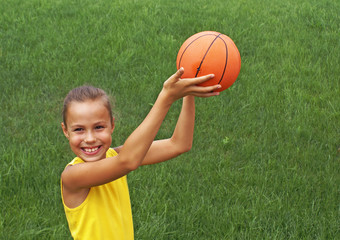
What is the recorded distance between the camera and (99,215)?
97.6 inches

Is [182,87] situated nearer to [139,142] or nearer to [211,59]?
[139,142]

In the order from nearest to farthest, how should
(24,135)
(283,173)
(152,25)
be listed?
(283,173) → (24,135) → (152,25)

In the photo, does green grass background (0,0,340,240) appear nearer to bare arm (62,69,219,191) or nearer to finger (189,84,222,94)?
bare arm (62,69,219,191)

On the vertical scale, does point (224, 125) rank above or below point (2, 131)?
below

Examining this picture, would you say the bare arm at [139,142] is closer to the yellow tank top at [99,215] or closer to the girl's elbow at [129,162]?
the girl's elbow at [129,162]

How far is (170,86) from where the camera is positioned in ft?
7.14

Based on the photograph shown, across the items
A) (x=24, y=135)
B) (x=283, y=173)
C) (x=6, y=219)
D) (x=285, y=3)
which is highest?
(x=285, y=3)

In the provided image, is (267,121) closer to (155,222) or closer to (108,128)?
(155,222)

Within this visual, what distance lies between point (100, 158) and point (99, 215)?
0.29 m

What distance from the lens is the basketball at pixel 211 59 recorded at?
259 cm

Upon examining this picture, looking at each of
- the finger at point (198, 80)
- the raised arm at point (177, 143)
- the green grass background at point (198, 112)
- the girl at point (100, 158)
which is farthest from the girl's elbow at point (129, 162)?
the green grass background at point (198, 112)

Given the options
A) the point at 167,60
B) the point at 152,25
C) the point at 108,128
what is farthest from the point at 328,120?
the point at 108,128

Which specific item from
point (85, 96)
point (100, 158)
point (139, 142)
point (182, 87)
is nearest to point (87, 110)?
point (85, 96)

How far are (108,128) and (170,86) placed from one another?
1.44 ft
